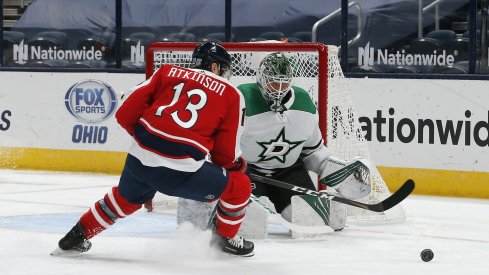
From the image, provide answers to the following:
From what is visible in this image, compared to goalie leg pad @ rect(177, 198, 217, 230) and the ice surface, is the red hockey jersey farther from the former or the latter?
goalie leg pad @ rect(177, 198, 217, 230)

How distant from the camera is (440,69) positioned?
775 cm

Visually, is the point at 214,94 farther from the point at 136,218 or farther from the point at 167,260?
the point at 136,218

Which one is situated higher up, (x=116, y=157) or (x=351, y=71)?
(x=351, y=71)

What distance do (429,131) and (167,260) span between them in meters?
3.33

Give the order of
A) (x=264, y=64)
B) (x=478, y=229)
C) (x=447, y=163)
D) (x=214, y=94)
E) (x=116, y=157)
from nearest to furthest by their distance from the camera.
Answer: (x=214, y=94), (x=264, y=64), (x=478, y=229), (x=447, y=163), (x=116, y=157)

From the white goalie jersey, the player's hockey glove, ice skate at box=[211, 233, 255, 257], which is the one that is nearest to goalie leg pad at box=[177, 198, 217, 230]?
the white goalie jersey

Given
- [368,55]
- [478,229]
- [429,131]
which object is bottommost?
[478,229]

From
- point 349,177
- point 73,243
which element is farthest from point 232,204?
point 349,177

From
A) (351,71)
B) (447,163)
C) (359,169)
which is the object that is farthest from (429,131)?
(359,169)

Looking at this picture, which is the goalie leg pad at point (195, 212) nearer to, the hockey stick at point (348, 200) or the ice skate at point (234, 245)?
the hockey stick at point (348, 200)

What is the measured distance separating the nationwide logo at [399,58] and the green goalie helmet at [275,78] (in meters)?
2.65

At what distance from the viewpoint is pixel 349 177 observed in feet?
18.1

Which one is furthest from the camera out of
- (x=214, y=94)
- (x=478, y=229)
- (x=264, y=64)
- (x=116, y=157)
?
(x=116, y=157)

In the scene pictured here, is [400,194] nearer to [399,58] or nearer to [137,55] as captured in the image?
[399,58]
